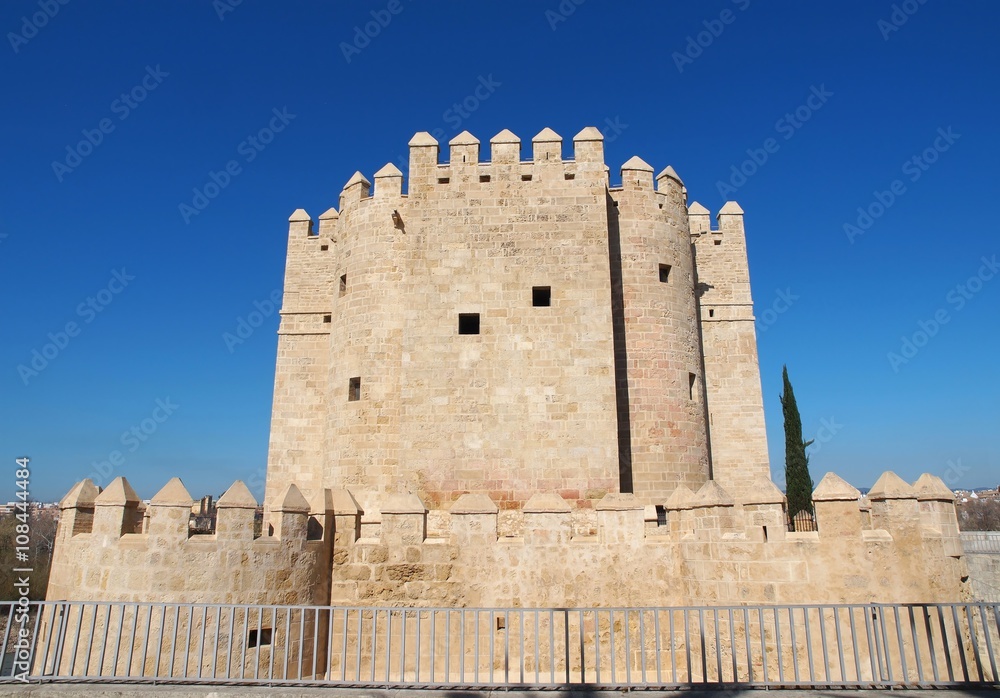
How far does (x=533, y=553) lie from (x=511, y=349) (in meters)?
4.89

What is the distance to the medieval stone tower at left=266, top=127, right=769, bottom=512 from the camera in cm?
1377

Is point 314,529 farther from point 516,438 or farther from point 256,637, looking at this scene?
point 516,438

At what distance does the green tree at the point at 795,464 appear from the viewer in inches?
868

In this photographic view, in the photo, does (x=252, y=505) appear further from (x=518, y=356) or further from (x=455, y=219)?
(x=455, y=219)

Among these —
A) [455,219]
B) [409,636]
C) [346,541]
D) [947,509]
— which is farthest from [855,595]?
[455,219]

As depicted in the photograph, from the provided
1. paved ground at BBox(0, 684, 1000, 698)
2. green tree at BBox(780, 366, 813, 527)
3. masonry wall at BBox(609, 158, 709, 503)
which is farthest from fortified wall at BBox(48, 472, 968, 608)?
green tree at BBox(780, 366, 813, 527)

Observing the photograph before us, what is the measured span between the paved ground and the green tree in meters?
17.1

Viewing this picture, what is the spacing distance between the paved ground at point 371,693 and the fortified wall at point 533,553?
3463mm

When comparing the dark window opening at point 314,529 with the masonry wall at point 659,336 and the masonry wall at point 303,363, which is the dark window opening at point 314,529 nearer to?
the masonry wall at point 303,363

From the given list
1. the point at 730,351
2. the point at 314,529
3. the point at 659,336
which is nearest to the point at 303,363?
the point at 314,529

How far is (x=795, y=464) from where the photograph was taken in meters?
22.5

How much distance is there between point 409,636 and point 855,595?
679 centimetres

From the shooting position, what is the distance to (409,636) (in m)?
10.9

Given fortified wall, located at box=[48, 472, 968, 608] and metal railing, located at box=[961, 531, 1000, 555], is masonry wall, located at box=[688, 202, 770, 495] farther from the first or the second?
metal railing, located at box=[961, 531, 1000, 555]
